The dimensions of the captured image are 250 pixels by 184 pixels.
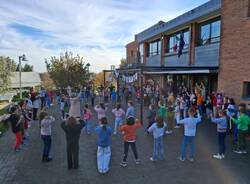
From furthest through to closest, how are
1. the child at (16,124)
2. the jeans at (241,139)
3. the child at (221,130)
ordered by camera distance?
the child at (16,124) < the jeans at (241,139) < the child at (221,130)

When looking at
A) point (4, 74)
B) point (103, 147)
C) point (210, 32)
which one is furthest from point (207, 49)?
point (4, 74)

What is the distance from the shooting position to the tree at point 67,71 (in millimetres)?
27359

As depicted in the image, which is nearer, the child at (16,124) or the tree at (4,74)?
the child at (16,124)

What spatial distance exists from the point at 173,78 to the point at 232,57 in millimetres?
10794

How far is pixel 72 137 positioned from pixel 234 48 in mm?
9435

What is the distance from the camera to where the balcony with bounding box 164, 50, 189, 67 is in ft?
65.1

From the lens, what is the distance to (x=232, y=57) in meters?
12.3

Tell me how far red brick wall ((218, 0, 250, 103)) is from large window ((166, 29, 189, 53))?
7.13 m

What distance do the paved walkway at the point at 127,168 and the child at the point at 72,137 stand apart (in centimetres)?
28

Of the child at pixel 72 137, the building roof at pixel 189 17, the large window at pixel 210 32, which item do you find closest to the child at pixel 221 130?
the child at pixel 72 137

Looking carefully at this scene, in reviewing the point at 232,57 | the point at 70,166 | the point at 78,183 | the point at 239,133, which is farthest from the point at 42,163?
the point at 232,57

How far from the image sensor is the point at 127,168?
6938 mm

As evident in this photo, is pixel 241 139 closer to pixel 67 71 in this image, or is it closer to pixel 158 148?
pixel 158 148

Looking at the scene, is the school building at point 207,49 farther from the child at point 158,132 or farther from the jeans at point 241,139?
the child at point 158,132
